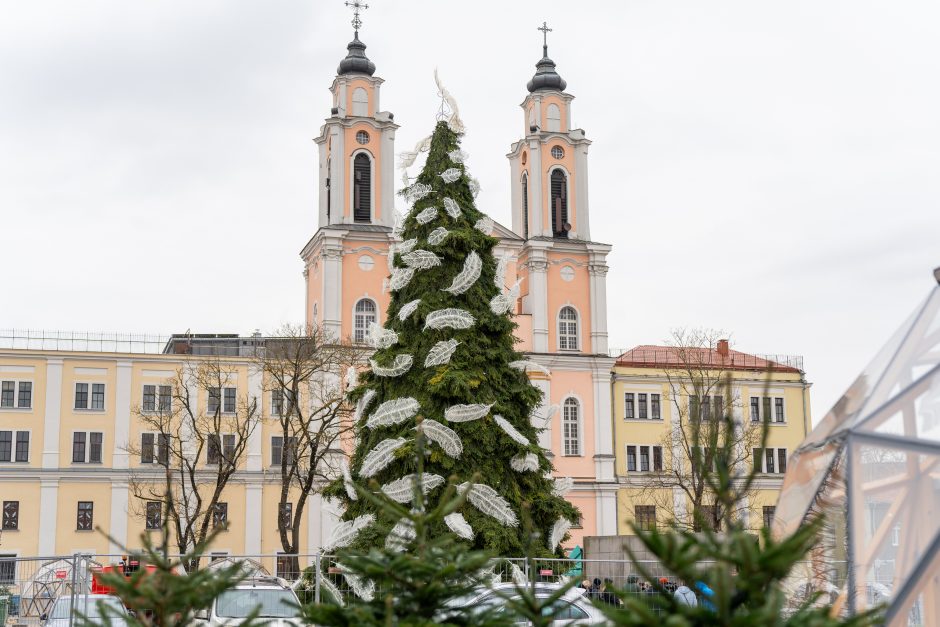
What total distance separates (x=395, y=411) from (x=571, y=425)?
123 ft

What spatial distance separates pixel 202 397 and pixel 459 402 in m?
35.4

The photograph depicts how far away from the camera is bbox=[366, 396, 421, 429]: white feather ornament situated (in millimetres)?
22172

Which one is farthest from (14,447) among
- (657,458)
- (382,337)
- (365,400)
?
(382,337)

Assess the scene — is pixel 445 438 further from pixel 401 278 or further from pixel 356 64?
pixel 356 64

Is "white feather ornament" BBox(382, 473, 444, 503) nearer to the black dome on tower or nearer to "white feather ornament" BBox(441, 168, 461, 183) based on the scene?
"white feather ornament" BBox(441, 168, 461, 183)

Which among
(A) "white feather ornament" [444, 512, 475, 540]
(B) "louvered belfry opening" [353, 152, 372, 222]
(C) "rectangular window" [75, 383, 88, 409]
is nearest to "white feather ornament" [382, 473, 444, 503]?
(A) "white feather ornament" [444, 512, 475, 540]

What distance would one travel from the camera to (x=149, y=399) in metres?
54.9

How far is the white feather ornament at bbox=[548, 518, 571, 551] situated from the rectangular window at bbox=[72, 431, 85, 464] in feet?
122

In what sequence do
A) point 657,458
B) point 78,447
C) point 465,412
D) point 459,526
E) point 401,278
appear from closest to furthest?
point 459,526 < point 465,412 < point 401,278 < point 78,447 < point 657,458

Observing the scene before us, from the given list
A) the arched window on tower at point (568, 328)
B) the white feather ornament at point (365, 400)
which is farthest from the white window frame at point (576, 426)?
the white feather ornament at point (365, 400)

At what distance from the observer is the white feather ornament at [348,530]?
2156 cm

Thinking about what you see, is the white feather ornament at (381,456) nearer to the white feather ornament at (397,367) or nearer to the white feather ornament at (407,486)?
the white feather ornament at (407,486)

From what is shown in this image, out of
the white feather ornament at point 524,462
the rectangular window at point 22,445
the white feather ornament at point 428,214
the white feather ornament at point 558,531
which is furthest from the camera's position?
the rectangular window at point 22,445

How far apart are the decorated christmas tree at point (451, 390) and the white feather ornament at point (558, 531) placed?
0.07 feet
